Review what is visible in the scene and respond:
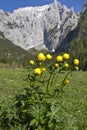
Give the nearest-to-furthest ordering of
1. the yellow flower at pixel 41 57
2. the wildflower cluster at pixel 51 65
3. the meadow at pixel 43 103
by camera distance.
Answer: the yellow flower at pixel 41 57 < the wildflower cluster at pixel 51 65 < the meadow at pixel 43 103

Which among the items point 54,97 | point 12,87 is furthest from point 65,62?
point 12,87

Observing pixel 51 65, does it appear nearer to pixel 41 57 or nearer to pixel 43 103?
pixel 41 57

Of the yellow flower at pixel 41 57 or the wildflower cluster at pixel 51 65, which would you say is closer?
the yellow flower at pixel 41 57

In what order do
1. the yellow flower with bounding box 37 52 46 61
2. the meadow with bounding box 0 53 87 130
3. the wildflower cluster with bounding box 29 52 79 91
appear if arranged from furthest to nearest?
1. the meadow with bounding box 0 53 87 130
2. the wildflower cluster with bounding box 29 52 79 91
3. the yellow flower with bounding box 37 52 46 61

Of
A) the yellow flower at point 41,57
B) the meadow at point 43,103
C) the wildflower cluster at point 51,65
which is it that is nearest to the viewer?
the yellow flower at point 41,57

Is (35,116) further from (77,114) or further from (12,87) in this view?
(12,87)

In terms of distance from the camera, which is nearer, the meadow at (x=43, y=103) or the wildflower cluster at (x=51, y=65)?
the wildflower cluster at (x=51, y=65)

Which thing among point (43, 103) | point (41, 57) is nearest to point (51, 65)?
point (41, 57)

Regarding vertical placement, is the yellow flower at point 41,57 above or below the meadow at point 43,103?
above

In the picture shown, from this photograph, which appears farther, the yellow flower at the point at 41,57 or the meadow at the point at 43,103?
the meadow at the point at 43,103

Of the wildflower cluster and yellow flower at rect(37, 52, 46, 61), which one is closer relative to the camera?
yellow flower at rect(37, 52, 46, 61)

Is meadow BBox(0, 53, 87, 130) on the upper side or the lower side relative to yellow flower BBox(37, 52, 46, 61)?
lower

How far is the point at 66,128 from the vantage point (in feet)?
24.1

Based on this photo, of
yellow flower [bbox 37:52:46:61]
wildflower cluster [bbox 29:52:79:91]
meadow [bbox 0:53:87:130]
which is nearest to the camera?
yellow flower [bbox 37:52:46:61]
